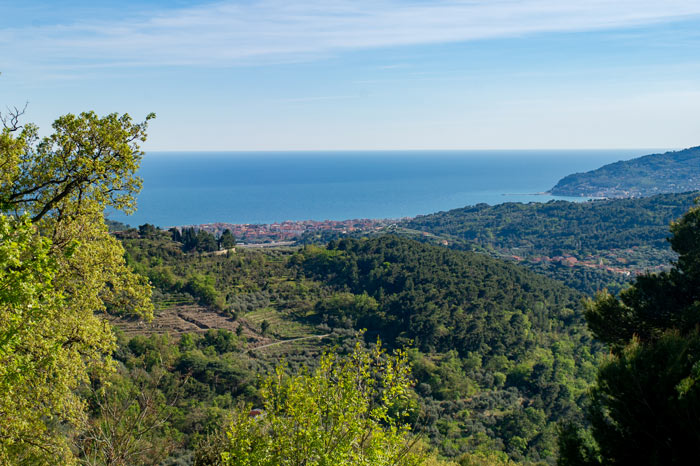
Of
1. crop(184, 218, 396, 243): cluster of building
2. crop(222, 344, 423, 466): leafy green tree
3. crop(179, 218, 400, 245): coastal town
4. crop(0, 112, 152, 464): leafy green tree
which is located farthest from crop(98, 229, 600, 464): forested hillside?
crop(184, 218, 396, 243): cluster of building

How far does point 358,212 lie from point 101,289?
4812 inches

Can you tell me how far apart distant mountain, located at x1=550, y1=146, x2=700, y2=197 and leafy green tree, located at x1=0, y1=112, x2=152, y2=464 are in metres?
150

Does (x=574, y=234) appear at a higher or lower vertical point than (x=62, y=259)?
lower

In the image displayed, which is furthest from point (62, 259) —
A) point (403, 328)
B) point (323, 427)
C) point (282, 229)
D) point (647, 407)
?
point (282, 229)

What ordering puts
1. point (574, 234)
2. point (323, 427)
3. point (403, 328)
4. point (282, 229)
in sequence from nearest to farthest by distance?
1. point (323, 427)
2. point (403, 328)
3. point (574, 234)
4. point (282, 229)

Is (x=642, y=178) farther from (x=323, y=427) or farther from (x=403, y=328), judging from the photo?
(x=323, y=427)

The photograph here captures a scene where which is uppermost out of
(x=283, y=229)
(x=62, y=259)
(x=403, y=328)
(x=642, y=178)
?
(x=642, y=178)

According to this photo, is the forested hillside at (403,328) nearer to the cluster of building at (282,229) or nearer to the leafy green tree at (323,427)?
the leafy green tree at (323,427)

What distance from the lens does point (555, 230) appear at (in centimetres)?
8138

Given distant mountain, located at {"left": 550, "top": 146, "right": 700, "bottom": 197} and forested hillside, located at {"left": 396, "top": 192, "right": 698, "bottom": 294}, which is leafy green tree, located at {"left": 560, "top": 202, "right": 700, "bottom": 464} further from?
distant mountain, located at {"left": 550, "top": 146, "right": 700, "bottom": 197}

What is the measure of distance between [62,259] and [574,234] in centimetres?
8333

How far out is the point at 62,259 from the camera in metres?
6.36

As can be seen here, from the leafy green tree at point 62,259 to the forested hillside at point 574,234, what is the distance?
53.7 m

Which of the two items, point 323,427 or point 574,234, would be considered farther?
point 574,234
